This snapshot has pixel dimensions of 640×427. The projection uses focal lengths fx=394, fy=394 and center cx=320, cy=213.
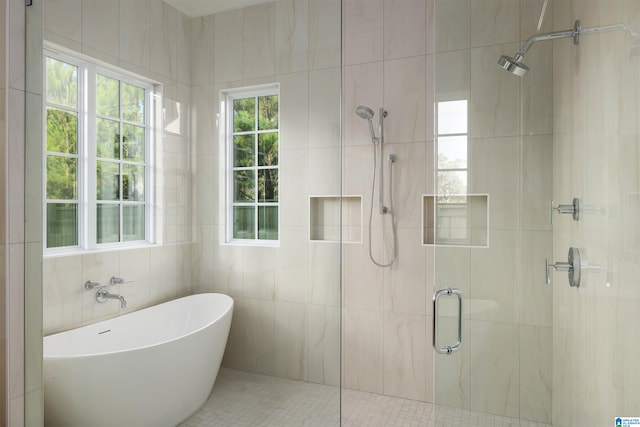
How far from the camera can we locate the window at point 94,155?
182cm

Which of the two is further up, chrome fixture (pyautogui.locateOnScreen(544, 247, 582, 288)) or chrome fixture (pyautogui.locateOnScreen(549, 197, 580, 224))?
chrome fixture (pyautogui.locateOnScreen(549, 197, 580, 224))

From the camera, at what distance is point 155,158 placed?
187cm

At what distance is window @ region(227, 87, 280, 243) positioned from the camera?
1868mm

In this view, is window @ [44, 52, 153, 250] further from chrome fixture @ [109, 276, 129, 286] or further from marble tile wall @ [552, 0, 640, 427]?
marble tile wall @ [552, 0, 640, 427]

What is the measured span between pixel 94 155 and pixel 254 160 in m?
0.74

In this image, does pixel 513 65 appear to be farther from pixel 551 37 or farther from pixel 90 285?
pixel 90 285

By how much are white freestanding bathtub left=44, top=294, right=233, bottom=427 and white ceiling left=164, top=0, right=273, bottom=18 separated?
1.37 metres

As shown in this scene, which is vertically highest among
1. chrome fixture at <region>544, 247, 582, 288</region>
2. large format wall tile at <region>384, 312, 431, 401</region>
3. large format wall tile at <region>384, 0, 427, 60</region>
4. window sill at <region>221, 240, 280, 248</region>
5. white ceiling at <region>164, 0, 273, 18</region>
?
large format wall tile at <region>384, 0, 427, 60</region>

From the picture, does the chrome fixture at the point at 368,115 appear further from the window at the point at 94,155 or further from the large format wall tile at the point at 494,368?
the large format wall tile at the point at 494,368

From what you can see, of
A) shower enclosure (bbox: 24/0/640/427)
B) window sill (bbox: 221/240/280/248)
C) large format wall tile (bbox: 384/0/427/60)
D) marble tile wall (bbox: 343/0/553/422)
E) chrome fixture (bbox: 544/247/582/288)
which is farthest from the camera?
large format wall tile (bbox: 384/0/427/60)

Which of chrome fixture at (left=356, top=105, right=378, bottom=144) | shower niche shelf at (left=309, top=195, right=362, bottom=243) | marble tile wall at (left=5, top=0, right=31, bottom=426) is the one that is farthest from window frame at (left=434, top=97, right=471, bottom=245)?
marble tile wall at (left=5, top=0, right=31, bottom=426)

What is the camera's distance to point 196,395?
1.93 m

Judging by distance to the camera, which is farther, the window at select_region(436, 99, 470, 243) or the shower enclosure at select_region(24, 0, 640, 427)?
the window at select_region(436, 99, 470, 243)

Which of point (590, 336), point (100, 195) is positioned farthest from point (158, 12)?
point (590, 336)
